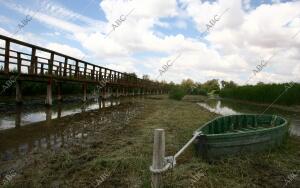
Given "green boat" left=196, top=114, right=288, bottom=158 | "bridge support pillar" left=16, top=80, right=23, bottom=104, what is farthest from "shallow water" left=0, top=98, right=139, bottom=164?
"green boat" left=196, top=114, right=288, bottom=158

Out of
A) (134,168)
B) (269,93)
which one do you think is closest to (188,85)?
(269,93)

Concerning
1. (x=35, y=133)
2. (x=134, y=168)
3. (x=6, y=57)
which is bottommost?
(x=134, y=168)

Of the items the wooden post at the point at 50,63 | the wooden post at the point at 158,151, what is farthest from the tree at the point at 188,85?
the wooden post at the point at 158,151

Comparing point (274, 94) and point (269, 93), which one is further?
point (269, 93)

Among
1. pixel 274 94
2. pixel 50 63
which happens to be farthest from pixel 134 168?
pixel 274 94

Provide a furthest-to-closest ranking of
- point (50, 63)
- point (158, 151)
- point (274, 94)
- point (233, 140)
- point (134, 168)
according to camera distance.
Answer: point (274, 94) → point (50, 63) → point (233, 140) → point (134, 168) → point (158, 151)

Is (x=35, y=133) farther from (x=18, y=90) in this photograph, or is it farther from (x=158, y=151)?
(x=18, y=90)

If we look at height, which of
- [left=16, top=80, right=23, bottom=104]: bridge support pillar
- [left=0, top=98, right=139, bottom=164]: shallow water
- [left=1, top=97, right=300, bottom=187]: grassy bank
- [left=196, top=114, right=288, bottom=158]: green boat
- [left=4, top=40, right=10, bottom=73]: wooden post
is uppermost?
[left=4, top=40, right=10, bottom=73]: wooden post

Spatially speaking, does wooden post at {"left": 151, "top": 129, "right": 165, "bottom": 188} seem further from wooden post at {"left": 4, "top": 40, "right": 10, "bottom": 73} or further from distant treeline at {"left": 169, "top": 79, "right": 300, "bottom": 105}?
distant treeline at {"left": 169, "top": 79, "right": 300, "bottom": 105}

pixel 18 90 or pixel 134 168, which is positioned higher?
pixel 18 90

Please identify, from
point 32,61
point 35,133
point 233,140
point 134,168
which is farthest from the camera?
point 32,61

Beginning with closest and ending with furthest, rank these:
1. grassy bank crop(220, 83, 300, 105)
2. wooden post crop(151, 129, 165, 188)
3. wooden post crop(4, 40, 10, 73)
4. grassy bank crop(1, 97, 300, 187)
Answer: wooden post crop(151, 129, 165, 188), grassy bank crop(1, 97, 300, 187), wooden post crop(4, 40, 10, 73), grassy bank crop(220, 83, 300, 105)

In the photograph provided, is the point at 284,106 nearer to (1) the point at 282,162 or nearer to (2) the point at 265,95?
(2) the point at 265,95

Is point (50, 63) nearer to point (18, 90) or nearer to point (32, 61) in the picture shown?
point (32, 61)
